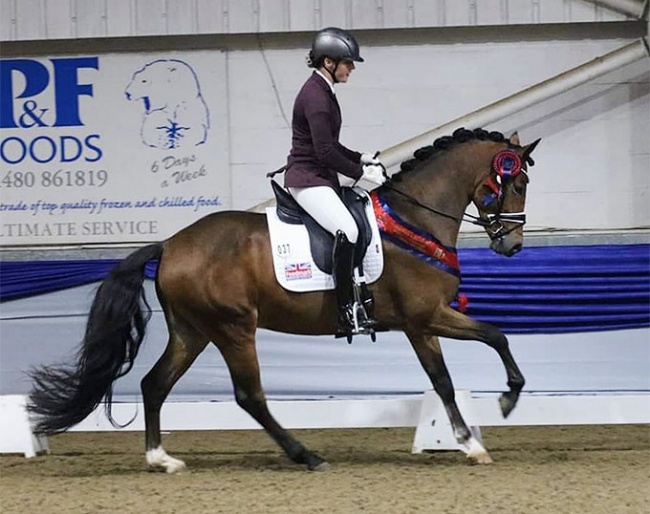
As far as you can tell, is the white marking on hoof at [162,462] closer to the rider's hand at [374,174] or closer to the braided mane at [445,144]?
the rider's hand at [374,174]

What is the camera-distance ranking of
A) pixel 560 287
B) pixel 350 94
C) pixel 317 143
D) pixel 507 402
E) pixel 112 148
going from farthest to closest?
1. pixel 112 148
2. pixel 350 94
3. pixel 560 287
4. pixel 507 402
5. pixel 317 143

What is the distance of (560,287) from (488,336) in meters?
1.96

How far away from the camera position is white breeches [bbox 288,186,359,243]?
5098mm

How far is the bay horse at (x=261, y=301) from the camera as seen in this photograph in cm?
520

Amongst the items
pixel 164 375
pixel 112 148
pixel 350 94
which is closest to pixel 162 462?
pixel 164 375

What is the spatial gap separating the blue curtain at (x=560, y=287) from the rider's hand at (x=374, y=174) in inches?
78.0

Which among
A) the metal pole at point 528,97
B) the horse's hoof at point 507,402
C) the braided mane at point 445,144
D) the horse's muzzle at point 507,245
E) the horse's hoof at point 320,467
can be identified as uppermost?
the metal pole at point 528,97

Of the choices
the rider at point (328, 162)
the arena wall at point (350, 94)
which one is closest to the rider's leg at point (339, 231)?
the rider at point (328, 162)

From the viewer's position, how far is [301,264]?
5.20 meters

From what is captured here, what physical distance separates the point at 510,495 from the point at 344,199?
153cm

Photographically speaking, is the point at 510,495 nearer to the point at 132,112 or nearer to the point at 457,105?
the point at 457,105

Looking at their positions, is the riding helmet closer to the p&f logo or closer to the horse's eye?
the horse's eye

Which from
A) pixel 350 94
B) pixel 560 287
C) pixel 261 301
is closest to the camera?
pixel 261 301

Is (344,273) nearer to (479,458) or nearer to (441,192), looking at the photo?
(441,192)
